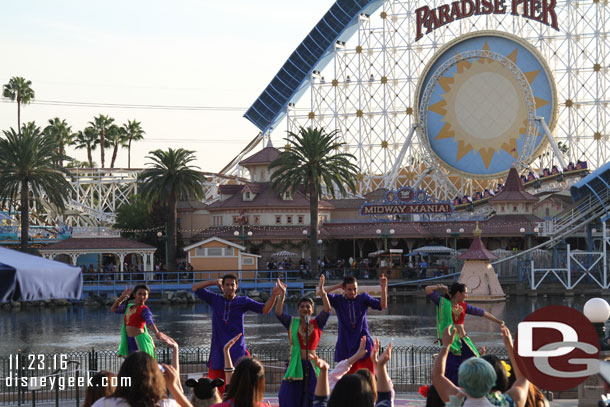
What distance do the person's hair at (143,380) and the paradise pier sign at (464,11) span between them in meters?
84.5

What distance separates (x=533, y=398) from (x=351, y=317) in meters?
6.23

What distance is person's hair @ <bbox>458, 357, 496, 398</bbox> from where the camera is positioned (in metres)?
8.66

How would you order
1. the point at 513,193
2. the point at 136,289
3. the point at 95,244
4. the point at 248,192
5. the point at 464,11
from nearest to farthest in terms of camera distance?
1. the point at 136,289
2. the point at 95,244
3. the point at 513,193
4. the point at 248,192
5. the point at 464,11

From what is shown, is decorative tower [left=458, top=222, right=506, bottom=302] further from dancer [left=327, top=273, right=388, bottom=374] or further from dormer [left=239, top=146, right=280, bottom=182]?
dancer [left=327, top=273, right=388, bottom=374]

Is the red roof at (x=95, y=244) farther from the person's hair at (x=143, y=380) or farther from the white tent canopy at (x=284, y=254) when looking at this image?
the person's hair at (x=143, y=380)

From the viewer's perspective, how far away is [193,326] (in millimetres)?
50219

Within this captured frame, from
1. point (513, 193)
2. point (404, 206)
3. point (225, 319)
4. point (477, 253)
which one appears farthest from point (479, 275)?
point (225, 319)

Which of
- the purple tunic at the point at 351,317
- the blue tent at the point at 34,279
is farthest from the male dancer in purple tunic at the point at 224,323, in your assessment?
the blue tent at the point at 34,279

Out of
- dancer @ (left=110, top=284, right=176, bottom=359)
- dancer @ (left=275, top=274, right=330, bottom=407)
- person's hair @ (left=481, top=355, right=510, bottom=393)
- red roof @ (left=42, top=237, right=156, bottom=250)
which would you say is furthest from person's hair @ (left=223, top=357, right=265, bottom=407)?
red roof @ (left=42, top=237, right=156, bottom=250)

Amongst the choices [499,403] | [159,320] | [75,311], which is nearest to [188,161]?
[75,311]

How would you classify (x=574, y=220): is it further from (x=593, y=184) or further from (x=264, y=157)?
(x=264, y=157)

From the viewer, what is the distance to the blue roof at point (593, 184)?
65.6 m

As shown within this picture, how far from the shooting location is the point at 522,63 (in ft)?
306

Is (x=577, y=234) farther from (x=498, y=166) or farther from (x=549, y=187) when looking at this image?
(x=498, y=166)
